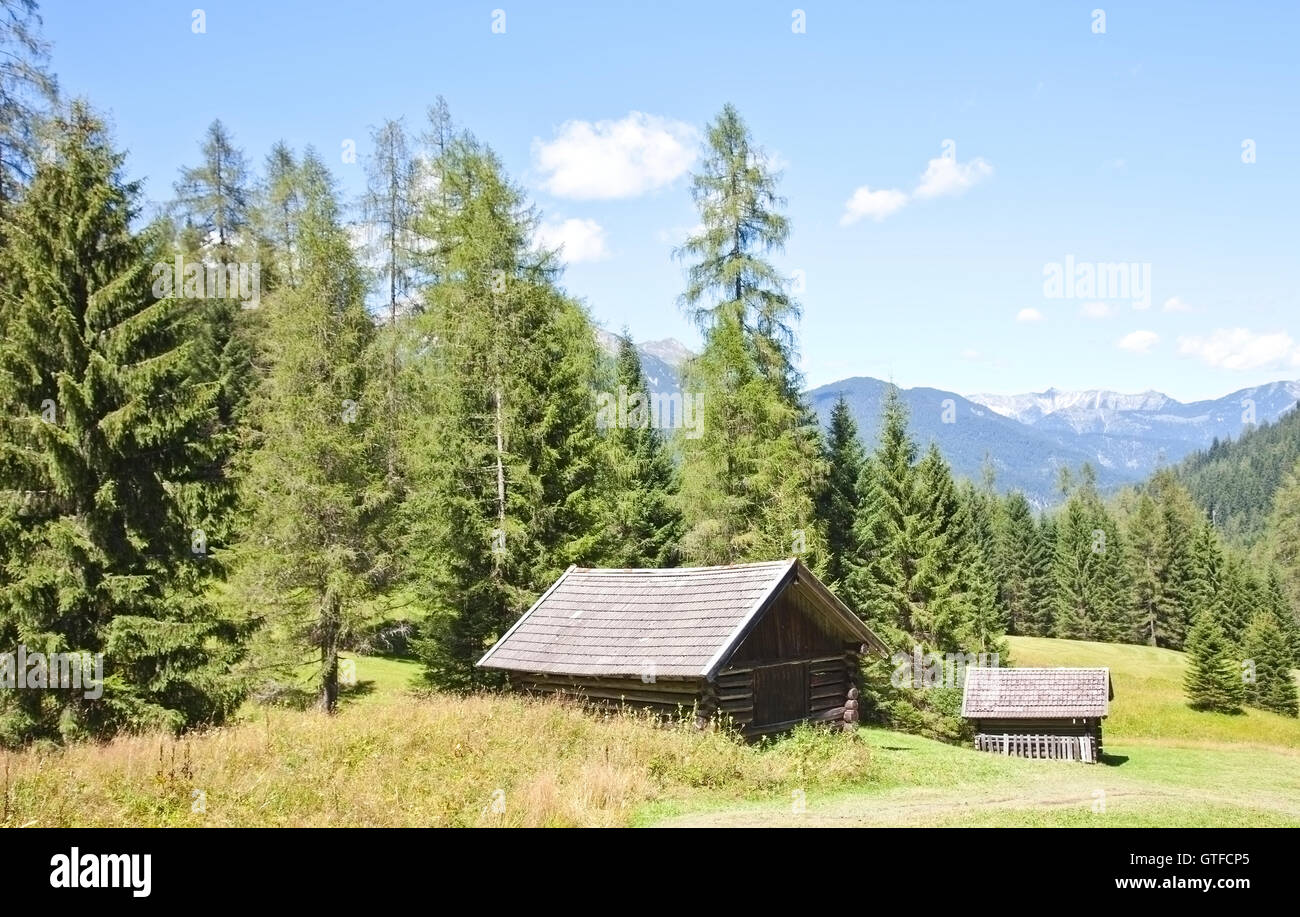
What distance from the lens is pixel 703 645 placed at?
18.0 metres

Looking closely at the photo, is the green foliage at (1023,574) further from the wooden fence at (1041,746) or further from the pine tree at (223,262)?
the pine tree at (223,262)

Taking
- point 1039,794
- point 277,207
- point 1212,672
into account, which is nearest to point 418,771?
point 1039,794

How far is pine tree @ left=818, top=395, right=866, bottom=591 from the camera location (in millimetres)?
37844

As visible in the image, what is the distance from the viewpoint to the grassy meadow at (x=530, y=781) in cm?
1077

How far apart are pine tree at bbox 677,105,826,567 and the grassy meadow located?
10.7m

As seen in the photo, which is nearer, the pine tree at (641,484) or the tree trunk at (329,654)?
the tree trunk at (329,654)

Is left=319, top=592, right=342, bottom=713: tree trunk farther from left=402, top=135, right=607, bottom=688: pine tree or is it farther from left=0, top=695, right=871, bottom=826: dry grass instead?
left=0, top=695, right=871, bottom=826: dry grass

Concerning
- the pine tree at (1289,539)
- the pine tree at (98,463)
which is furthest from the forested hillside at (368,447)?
the pine tree at (1289,539)

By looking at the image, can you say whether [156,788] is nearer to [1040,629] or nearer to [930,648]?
[930,648]

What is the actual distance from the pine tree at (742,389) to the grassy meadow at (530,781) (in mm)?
10656

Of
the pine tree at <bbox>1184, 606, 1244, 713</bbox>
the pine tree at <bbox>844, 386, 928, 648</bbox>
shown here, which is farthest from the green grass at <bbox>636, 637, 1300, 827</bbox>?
the pine tree at <bbox>844, 386, 928, 648</bbox>

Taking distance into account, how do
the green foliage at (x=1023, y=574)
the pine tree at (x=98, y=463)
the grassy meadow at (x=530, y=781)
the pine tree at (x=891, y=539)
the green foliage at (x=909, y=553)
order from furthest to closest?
1. the green foliage at (x=1023, y=574)
2. the pine tree at (x=891, y=539)
3. the green foliage at (x=909, y=553)
4. the pine tree at (x=98, y=463)
5. the grassy meadow at (x=530, y=781)

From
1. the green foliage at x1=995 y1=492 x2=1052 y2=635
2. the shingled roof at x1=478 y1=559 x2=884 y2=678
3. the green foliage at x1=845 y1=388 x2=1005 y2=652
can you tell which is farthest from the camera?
the green foliage at x1=995 y1=492 x2=1052 y2=635
